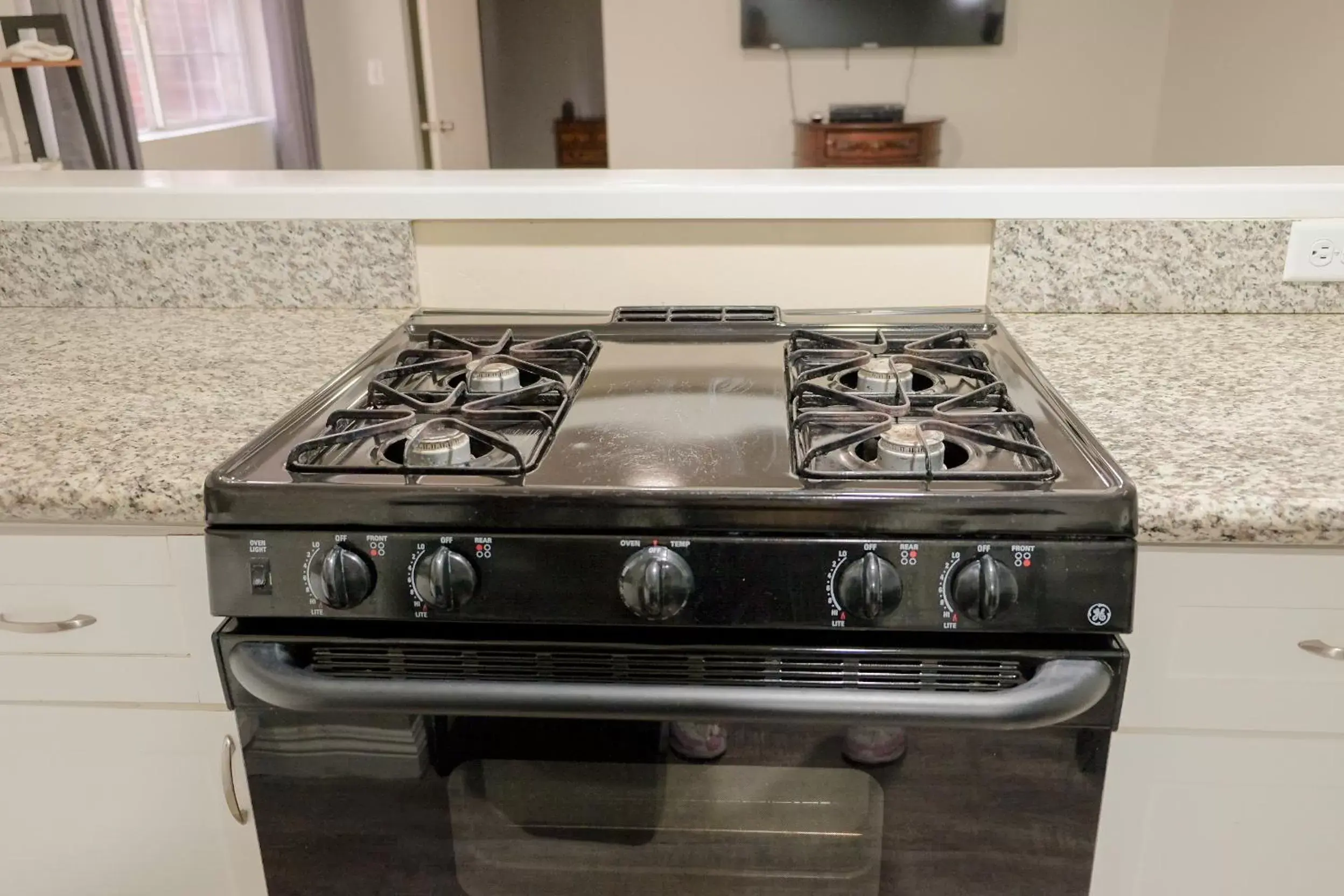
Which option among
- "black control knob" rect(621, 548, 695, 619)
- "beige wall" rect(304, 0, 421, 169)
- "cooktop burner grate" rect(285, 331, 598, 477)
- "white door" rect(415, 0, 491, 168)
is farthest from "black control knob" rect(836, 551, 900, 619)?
"beige wall" rect(304, 0, 421, 169)

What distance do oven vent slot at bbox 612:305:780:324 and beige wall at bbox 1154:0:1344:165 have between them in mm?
2431

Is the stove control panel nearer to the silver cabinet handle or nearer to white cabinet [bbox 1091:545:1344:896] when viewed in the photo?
white cabinet [bbox 1091:545:1344:896]

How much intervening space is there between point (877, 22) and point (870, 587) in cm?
389

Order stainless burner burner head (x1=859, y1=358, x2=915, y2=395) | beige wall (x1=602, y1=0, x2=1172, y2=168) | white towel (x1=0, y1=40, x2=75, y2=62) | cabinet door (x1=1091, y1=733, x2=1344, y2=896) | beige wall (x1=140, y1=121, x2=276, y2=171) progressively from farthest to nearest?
beige wall (x1=602, y1=0, x2=1172, y2=168) < beige wall (x1=140, y1=121, x2=276, y2=171) < white towel (x1=0, y1=40, x2=75, y2=62) < stainless burner burner head (x1=859, y1=358, x2=915, y2=395) < cabinet door (x1=1091, y1=733, x2=1344, y2=896)

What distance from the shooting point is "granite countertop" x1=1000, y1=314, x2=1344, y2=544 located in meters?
0.70

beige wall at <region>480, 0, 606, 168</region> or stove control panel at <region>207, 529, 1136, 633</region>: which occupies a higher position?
beige wall at <region>480, 0, 606, 168</region>

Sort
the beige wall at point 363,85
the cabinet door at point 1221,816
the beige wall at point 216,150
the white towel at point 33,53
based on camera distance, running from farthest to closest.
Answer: the beige wall at point 363,85 → the beige wall at point 216,150 → the white towel at point 33,53 → the cabinet door at point 1221,816

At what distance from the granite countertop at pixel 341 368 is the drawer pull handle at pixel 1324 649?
3.6 inches

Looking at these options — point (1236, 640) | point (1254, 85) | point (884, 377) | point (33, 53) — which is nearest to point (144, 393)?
point (884, 377)

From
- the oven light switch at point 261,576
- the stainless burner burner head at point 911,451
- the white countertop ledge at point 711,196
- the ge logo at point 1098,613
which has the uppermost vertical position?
the white countertop ledge at point 711,196

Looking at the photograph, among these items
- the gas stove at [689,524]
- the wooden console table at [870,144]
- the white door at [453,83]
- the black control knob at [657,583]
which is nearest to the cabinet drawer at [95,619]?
the gas stove at [689,524]

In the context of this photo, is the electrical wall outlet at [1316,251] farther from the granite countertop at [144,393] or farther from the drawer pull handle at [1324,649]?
the granite countertop at [144,393]

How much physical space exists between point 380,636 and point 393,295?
62 cm

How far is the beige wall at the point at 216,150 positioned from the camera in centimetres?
354
